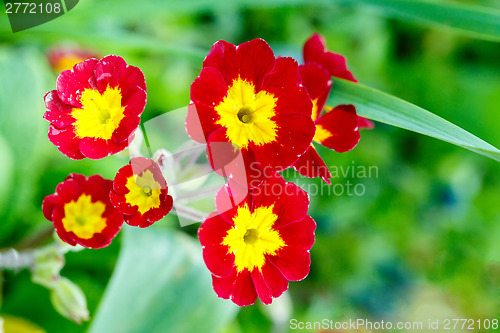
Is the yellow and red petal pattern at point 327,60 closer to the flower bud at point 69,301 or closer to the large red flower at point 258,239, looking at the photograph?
the large red flower at point 258,239

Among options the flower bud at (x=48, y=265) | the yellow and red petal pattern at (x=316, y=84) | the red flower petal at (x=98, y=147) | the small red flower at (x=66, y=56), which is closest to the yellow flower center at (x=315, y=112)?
the yellow and red petal pattern at (x=316, y=84)

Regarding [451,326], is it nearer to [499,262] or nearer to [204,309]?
[499,262]

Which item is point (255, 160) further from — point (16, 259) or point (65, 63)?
point (65, 63)

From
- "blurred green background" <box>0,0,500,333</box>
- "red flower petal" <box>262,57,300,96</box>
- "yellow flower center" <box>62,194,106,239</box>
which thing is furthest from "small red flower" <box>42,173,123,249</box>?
"blurred green background" <box>0,0,500,333</box>

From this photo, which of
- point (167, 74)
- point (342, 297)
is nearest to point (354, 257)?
point (342, 297)

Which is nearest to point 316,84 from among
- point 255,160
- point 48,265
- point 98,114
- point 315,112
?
point 315,112
